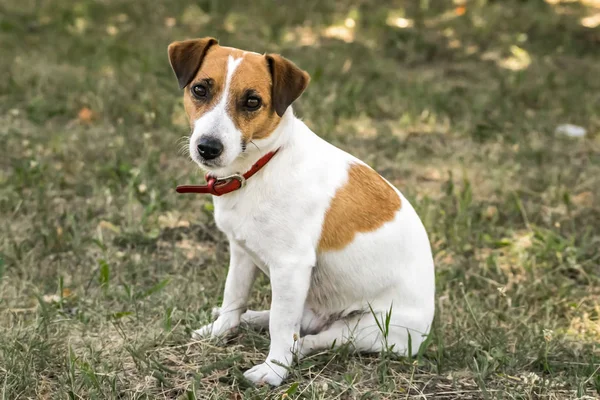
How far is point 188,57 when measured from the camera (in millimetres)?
3475

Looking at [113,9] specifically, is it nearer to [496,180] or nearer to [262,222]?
[496,180]

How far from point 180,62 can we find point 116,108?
3453 millimetres

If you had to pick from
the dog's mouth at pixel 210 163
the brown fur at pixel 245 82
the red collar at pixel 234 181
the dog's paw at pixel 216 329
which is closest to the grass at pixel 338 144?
the dog's paw at pixel 216 329

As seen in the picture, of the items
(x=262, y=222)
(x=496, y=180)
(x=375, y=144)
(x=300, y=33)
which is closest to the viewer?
(x=262, y=222)

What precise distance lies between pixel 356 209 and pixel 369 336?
0.61 meters

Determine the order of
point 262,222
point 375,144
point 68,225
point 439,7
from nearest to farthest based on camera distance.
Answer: point 262,222 < point 68,225 < point 375,144 < point 439,7

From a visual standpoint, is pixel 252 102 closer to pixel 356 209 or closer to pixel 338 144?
pixel 356 209

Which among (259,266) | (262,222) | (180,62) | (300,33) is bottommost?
(300,33)

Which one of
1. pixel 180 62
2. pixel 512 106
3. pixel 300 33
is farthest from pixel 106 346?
pixel 300 33

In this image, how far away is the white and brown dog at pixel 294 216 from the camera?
331 cm

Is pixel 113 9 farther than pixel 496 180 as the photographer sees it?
Yes

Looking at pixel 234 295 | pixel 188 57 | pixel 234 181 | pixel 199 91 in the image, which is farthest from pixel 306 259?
pixel 188 57

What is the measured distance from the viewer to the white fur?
3385 millimetres

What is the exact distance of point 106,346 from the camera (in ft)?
11.9
